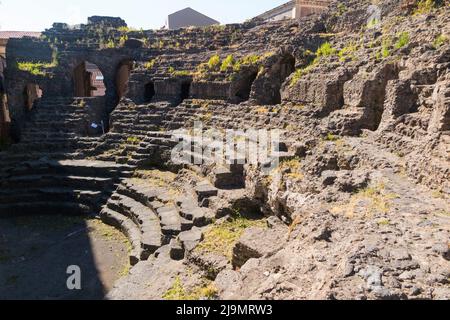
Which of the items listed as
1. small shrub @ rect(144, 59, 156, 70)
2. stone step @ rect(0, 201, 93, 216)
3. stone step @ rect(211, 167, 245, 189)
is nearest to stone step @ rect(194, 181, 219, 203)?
stone step @ rect(211, 167, 245, 189)

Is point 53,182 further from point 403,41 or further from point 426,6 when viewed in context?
point 426,6

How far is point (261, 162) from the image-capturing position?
794cm

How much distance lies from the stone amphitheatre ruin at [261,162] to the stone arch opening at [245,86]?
0.18 feet

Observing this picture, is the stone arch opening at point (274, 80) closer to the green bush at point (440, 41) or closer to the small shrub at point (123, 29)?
the green bush at point (440, 41)

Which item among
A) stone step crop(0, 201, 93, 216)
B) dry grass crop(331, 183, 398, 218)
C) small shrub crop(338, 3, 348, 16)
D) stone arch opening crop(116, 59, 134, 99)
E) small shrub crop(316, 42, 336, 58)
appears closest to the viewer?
dry grass crop(331, 183, 398, 218)

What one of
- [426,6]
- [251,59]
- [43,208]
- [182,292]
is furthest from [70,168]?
[426,6]

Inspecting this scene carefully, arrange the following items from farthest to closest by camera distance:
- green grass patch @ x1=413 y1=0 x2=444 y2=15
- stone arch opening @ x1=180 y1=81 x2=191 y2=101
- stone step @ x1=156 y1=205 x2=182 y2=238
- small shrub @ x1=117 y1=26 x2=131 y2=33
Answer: small shrub @ x1=117 y1=26 x2=131 y2=33 → stone arch opening @ x1=180 y1=81 x2=191 y2=101 → green grass patch @ x1=413 y1=0 x2=444 y2=15 → stone step @ x1=156 y1=205 x2=182 y2=238

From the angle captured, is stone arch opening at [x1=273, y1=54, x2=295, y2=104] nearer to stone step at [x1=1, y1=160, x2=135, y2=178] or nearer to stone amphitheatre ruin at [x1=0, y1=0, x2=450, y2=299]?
stone amphitheatre ruin at [x1=0, y1=0, x2=450, y2=299]

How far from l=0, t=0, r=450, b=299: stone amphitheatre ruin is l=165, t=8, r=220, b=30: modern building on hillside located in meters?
8.22

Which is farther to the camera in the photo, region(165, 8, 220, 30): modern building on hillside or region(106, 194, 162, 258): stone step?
region(165, 8, 220, 30): modern building on hillside

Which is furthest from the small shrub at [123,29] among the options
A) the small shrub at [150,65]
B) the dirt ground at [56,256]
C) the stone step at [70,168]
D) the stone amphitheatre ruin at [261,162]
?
the dirt ground at [56,256]

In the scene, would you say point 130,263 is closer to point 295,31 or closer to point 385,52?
point 385,52

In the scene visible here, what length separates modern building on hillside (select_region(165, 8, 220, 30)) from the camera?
2584 cm

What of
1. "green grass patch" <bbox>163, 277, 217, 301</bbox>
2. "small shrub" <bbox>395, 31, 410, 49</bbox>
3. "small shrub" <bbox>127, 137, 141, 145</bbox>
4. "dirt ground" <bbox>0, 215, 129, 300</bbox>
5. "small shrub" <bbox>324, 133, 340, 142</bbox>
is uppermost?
"small shrub" <bbox>395, 31, 410, 49</bbox>
